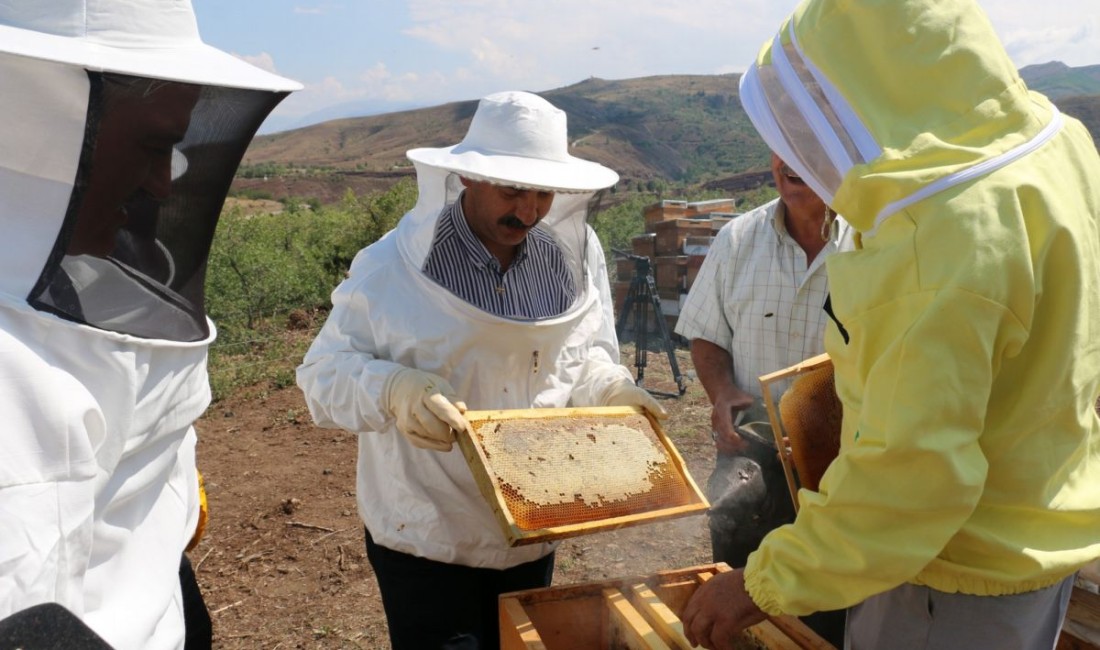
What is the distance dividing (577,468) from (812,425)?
29.0 inches

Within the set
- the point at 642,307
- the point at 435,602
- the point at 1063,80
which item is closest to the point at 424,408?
the point at 435,602

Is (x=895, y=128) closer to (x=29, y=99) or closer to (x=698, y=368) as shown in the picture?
(x=29, y=99)

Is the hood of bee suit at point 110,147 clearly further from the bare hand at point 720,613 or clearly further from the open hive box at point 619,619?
the bare hand at point 720,613

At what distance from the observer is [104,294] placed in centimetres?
140

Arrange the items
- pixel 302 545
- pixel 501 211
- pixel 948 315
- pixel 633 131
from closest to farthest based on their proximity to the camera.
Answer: pixel 948 315 < pixel 501 211 < pixel 302 545 < pixel 633 131

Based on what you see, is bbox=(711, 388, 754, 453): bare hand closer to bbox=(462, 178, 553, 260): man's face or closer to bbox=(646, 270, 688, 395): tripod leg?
bbox=(462, 178, 553, 260): man's face

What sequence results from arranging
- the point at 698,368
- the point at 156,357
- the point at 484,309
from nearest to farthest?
the point at 156,357 < the point at 484,309 < the point at 698,368

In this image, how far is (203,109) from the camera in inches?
63.8

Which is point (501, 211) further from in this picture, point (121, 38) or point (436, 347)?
point (121, 38)

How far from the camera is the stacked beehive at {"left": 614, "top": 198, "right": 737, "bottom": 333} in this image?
34.2 feet

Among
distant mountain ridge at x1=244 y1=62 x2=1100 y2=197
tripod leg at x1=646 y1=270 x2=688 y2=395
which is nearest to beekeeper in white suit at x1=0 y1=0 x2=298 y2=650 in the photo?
tripod leg at x1=646 y1=270 x2=688 y2=395

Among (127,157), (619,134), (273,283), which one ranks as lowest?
(619,134)

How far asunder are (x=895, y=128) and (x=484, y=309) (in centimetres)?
143

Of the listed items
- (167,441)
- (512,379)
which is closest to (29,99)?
(167,441)
